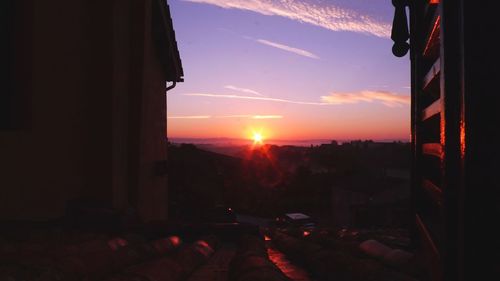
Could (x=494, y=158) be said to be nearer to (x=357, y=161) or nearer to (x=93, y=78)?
(x=93, y=78)

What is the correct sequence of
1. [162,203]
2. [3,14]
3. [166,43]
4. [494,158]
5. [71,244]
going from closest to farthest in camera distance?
1. [494,158]
2. [71,244]
3. [3,14]
4. [166,43]
5. [162,203]

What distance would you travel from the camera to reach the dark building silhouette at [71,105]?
13.6ft

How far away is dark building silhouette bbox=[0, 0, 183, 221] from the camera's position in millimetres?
4156

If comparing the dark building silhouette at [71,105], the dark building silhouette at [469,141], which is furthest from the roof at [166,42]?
the dark building silhouette at [469,141]

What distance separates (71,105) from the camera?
4.71m

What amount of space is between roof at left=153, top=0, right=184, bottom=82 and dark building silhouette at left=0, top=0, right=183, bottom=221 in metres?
2.11

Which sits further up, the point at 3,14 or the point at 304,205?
the point at 3,14

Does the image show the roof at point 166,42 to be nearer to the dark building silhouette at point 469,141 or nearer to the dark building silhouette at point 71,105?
the dark building silhouette at point 71,105

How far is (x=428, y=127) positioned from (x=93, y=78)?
389 cm

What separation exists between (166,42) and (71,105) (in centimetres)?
515

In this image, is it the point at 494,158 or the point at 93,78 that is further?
the point at 93,78

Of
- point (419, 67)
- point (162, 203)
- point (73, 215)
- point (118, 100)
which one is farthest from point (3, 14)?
point (162, 203)

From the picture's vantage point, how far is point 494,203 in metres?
1.03

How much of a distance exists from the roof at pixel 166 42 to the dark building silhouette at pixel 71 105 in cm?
211
